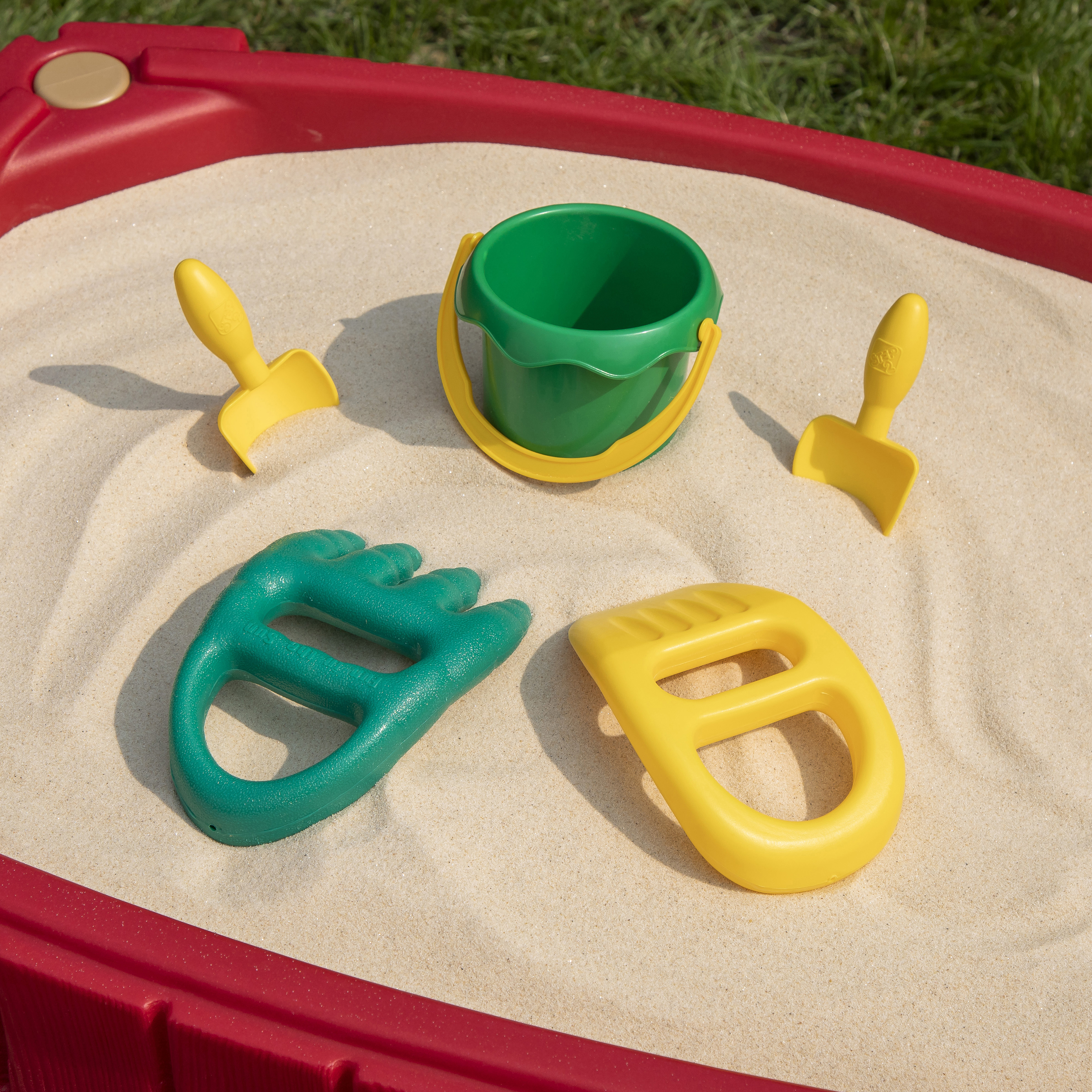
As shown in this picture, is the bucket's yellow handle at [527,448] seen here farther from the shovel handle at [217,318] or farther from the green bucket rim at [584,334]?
the shovel handle at [217,318]

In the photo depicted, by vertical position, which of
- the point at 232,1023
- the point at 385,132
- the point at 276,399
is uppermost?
the point at 385,132

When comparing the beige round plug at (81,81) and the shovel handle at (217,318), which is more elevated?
the beige round plug at (81,81)

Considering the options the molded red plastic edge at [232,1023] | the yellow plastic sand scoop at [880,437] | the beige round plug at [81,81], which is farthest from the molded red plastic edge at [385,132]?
the molded red plastic edge at [232,1023]

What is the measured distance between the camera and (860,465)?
114cm

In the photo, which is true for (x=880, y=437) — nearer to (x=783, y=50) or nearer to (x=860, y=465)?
(x=860, y=465)

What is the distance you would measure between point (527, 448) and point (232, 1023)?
0.64 meters

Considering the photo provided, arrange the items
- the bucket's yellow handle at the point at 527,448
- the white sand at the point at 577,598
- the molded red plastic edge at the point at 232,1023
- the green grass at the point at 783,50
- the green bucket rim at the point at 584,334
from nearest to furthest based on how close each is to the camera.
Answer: the molded red plastic edge at the point at 232,1023
the white sand at the point at 577,598
the green bucket rim at the point at 584,334
the bucket's yellow handle at the point at 527,448
the green grass at the point at 783,50

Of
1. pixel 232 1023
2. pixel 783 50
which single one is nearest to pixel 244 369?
pixel 232 1023

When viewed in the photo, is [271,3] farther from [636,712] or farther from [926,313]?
[636,712]

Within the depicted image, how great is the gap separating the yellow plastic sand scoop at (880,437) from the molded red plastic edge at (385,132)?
0.34m

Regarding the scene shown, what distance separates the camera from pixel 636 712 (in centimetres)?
91

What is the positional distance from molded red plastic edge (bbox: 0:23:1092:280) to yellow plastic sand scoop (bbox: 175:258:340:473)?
36 cm

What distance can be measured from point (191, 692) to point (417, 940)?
11.3 inches

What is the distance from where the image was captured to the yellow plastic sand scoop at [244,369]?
1043mm
